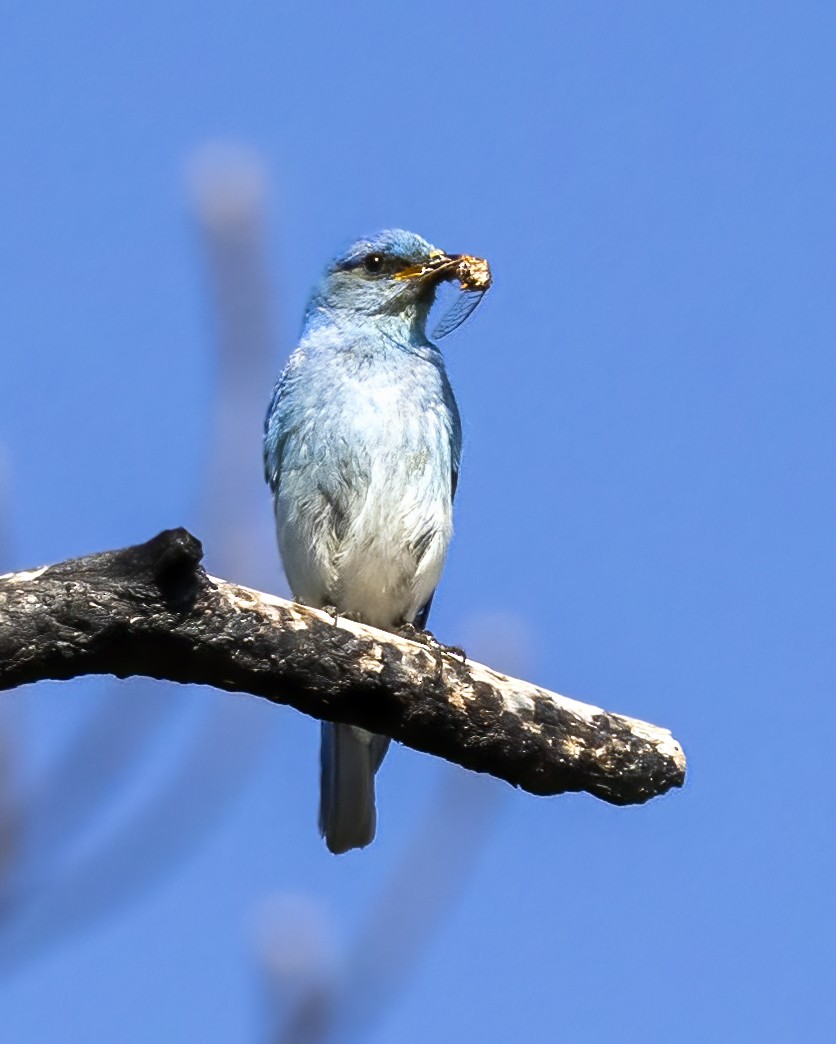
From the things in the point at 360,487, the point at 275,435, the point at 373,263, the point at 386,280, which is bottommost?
the point at 360,487

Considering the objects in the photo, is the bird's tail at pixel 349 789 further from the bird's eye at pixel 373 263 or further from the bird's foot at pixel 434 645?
the bird's eye at pixel 373 263

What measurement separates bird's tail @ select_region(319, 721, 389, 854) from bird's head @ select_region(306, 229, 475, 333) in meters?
1.84

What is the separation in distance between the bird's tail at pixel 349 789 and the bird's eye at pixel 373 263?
6.79 ft

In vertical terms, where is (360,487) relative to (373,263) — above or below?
below

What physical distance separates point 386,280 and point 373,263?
0.52 feet

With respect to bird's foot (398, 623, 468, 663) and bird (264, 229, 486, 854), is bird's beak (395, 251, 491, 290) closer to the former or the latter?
bird (264, 229, 486, 854)

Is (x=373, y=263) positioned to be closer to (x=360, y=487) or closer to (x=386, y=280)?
(x=386, y=280)

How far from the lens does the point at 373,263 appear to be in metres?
7.56

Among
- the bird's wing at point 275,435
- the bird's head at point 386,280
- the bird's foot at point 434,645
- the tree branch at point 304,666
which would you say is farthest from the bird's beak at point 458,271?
→ the tree branch at point 304,666

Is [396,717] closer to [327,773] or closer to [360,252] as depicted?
[327,773]

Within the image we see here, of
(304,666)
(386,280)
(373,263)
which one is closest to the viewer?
(304,666)

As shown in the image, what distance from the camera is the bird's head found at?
7379 mm

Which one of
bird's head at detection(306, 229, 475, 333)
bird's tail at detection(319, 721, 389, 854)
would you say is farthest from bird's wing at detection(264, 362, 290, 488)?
bird's tail at detection(319, 721, 389, 854)

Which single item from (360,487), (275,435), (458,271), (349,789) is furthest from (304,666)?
(458,271)
